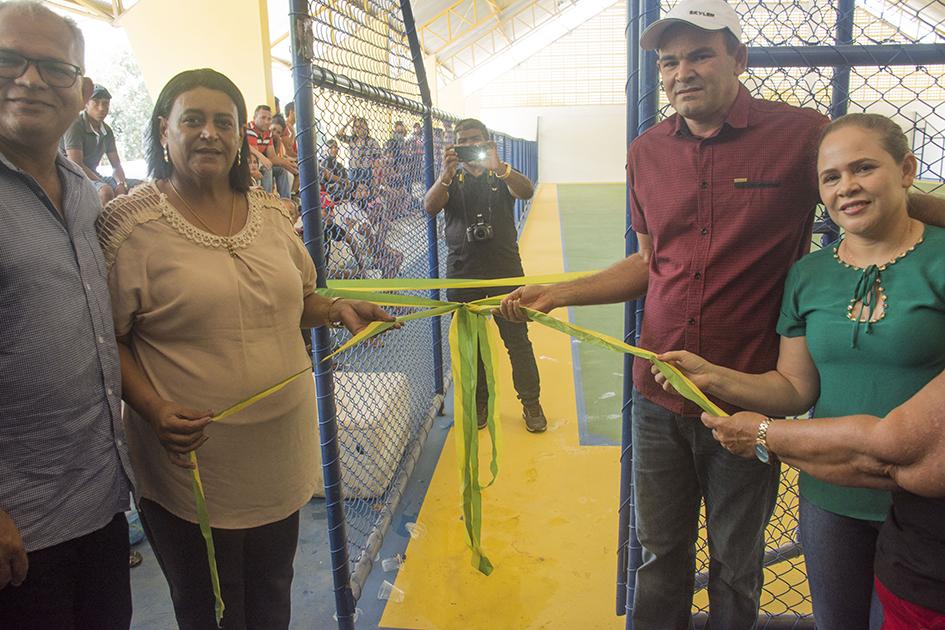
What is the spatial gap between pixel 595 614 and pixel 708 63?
1.93m

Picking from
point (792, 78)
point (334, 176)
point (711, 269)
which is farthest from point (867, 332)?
point (334, 176)

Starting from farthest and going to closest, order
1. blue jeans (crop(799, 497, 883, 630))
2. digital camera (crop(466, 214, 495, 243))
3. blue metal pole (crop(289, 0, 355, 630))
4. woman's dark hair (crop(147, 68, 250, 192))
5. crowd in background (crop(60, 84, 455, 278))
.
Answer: digital camera (crop(466, 214, 495, 243)), crowd in background (crop(60, 84, 455, 278)), blue metal pole (crop(289, 0, 355, 630)), woman's dark hair (crop(147, 68, 250, 192)), blue jeans (crop(799, 497, 883, 630))

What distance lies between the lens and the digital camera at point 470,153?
3479 millimetres

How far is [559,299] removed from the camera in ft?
5.99

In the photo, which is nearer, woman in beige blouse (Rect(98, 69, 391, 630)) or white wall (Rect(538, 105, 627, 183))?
woman in beige blouse (Rect(98, 69, 391, 630))

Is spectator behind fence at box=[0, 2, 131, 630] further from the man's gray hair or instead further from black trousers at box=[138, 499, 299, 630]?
black trousers at box=[138, 499, 299, 630]

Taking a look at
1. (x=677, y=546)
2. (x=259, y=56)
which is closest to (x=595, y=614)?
(x=677, y=546)

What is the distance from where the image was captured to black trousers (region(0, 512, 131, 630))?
1.26 meters

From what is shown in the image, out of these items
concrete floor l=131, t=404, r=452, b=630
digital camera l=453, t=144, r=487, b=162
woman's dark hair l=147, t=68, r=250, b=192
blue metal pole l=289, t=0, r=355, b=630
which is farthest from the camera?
digital camera l=453, t=144, r=487, b=162

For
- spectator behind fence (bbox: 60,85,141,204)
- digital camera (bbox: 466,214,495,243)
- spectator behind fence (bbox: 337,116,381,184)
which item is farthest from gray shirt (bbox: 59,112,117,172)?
digital camera (bbox: 466,214,495,243)

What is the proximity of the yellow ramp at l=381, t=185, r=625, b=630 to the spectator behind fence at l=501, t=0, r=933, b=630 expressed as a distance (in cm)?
69

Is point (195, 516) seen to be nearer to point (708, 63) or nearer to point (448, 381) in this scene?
point (708, 63)

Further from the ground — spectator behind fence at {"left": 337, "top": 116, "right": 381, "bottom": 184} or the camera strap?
spectator behind fence at {"left": 337, "top": 116, "right": 381, "bottom": 184}

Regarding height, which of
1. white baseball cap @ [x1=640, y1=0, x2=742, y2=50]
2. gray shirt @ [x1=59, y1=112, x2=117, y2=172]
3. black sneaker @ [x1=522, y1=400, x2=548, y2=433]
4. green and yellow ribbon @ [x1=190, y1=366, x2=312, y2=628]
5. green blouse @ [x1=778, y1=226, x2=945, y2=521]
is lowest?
black sneaker @ [x1=522, y1=400, x2=548, y2=433]
